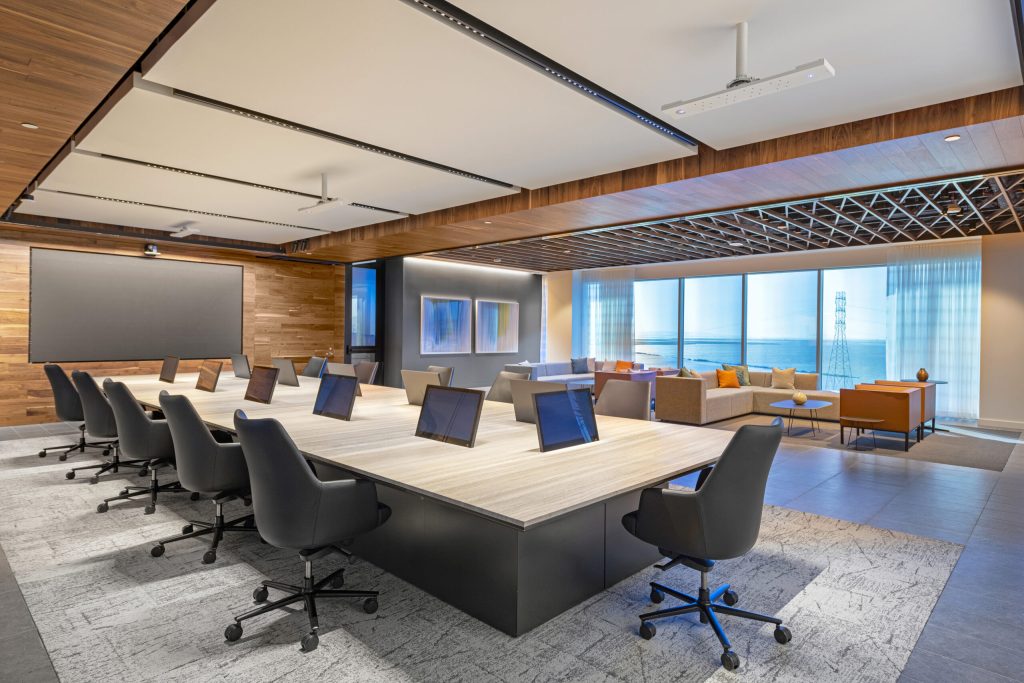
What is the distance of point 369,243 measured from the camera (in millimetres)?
8781

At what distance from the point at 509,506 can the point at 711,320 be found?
27300 millimetres

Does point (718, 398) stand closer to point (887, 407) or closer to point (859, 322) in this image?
point (887, 407)

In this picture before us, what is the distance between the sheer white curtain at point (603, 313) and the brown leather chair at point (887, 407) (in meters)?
6.56

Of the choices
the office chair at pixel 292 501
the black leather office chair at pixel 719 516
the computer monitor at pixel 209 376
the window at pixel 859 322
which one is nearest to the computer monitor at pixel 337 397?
the office chair at pixel 292 501

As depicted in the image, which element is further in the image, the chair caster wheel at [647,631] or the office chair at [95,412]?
the office chair at [95,412]

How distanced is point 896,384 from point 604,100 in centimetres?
708

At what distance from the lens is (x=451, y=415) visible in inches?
130

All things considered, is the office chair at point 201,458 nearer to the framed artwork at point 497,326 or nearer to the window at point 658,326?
the framed artwork at point 497,326

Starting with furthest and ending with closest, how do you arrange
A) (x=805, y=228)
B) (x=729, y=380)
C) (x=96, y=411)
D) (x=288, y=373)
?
(x=729, y=380) → (x=805, y=228) → (x=288, y=373) → (x=96, y=411)

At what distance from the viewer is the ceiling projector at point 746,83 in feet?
8.81

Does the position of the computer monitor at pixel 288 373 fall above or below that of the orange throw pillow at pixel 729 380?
above

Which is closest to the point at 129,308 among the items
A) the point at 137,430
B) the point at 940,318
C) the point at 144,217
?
the point at 144,217

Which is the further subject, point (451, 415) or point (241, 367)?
point (241, 367)

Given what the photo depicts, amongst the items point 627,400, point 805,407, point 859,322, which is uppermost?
point 859,322
